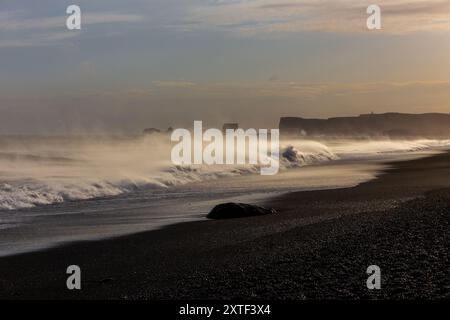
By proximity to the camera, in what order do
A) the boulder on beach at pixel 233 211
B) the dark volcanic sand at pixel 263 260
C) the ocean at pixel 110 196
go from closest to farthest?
the dark volcanic sand at pixel 263 260, the ocean at pixel 110 196, the boulder on beach at pixel 233 211

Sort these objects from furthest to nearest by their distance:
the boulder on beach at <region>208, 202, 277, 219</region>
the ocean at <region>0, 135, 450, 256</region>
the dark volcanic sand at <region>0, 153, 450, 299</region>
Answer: the boulder on beach at <region>208, 202, 277, 219</region>
the ocean at <region>0, 135, 450, 256</region>
the dark volcanic sand at <region>0, 153, 450, 299</region>

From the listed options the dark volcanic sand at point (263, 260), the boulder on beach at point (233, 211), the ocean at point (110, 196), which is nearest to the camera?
the dark volcanic sand at point (263, 260)

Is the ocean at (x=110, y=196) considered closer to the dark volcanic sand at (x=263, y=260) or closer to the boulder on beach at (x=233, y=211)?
the boulder on beach at (x=233, y=211)

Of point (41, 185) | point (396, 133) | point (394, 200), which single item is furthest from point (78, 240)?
point (396, 133)

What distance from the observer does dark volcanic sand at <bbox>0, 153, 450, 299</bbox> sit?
8.24 metres

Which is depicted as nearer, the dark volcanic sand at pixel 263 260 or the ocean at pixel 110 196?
the dark volcanic sand at pixel 263 260

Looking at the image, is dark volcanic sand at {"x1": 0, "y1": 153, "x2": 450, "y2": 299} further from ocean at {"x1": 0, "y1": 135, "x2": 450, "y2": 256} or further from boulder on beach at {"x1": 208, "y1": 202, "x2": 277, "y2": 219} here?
ocean at {"x1": 0, "y1": 135, "x2": 450, "y2": 256}

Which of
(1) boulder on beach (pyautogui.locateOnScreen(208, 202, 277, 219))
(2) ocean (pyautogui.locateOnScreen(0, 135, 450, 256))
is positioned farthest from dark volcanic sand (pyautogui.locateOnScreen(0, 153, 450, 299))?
(2) ocean (pyautogui.locateOnScreen(0, 135, 450, 256))

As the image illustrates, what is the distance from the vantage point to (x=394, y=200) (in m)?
18.8

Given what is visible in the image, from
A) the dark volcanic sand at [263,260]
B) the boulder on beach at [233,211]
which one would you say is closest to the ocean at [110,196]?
the boulder on beach at [233,211]

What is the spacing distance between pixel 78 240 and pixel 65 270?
2.91 m

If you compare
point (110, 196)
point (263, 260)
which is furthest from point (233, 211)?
point (110, 196)

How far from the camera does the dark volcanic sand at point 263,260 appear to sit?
8242mm
